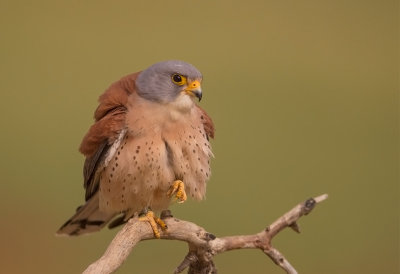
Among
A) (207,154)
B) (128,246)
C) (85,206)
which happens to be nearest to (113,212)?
(85,206)

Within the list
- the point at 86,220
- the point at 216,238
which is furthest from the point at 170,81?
the point at 86,220

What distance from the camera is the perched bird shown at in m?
3.39

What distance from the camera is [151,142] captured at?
3426mm

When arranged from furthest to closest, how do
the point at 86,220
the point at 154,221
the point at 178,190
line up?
the point at 86,220
the point at 178,190
the point at 154,221

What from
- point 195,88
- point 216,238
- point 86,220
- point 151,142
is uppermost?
point 195,88

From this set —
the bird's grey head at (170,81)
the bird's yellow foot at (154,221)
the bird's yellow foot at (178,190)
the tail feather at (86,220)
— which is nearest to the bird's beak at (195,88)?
the bird's grey head at (170,81)

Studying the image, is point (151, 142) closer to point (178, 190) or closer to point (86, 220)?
point (178, 190)

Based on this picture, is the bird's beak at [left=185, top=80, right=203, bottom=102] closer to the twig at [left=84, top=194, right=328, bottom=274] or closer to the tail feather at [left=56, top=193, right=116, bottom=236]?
the twig at [left=84, top=194, right=328, bottom=274]

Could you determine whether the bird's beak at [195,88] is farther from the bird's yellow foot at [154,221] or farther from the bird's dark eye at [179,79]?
the bird's yellow foot at [154,221]

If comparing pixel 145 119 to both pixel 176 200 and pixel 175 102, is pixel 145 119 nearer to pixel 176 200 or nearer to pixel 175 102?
pixel 175 102

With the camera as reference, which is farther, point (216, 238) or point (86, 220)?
point (86, 220)

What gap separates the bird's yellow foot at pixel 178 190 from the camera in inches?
139

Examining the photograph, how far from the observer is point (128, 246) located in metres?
3.00

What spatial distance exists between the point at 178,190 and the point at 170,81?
0.54m
